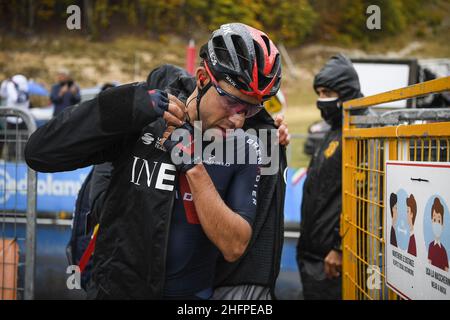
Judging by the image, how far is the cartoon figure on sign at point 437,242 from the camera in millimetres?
2027

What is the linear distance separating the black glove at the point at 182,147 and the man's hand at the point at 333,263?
2255mm

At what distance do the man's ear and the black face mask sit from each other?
2364mm

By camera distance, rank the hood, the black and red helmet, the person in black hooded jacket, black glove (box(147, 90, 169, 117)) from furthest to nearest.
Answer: the hood < the person in black hooded jacket < the black and red helmet < black glove (box(147, 90, 169, 117))

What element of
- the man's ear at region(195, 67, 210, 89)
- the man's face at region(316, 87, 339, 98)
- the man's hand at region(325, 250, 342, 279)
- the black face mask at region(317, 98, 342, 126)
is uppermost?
the man's face at region(316, 87, 339, 98)

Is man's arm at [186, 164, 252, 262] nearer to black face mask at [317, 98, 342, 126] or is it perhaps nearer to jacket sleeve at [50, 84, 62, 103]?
black face mask at [317, 98, 342, 126]

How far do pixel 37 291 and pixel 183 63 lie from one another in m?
26.8

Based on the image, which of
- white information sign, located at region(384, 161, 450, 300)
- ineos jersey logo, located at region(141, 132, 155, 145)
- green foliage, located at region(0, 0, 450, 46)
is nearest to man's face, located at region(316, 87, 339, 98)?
white information sign, located at region(384, 161, 450, 300)

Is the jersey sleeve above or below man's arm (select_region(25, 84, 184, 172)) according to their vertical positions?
below

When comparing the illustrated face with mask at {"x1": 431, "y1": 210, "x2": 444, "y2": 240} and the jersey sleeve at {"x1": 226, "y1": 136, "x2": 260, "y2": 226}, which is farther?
the jersey sleeve at {"x1": 226, "y1": 136, "x2": 260, "y2": 226}

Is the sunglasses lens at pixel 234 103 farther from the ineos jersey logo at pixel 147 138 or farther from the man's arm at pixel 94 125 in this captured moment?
the ineos jersey logo at pixel 147 138

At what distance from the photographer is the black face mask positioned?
14.4 ft

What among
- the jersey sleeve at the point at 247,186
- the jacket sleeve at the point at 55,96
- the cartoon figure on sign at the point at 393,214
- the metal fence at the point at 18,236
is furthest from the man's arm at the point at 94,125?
the jacket sleeve at the point at 55,96

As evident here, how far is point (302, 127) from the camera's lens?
2073 cm
